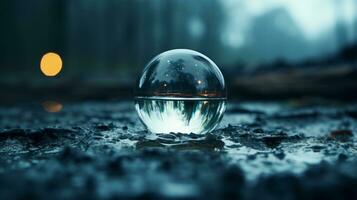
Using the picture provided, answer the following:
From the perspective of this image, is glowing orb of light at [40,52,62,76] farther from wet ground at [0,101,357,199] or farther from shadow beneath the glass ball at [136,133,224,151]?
shadow beneath the glass ball at [136,133,224,151]

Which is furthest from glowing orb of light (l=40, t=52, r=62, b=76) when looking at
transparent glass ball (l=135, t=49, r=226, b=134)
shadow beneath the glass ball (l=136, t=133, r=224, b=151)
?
shadow beneath the glass ball (l=136, t=133, r=224, b=151)

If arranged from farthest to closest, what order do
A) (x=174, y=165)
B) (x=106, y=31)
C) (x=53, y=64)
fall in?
(x=106, y=31), (x=53, y=64), (x=174, y=165)

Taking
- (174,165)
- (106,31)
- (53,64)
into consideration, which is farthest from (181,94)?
(106,31)

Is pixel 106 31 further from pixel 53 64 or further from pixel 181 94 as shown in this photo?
pixel 181 94

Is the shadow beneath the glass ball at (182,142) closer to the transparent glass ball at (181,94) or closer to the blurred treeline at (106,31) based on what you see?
the transparent glass ball at (181,94)

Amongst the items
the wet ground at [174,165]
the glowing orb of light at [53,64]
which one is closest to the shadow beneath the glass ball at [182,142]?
the wet ground at [174,165]

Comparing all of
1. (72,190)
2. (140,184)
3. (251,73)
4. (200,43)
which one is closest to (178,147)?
(140,184)
